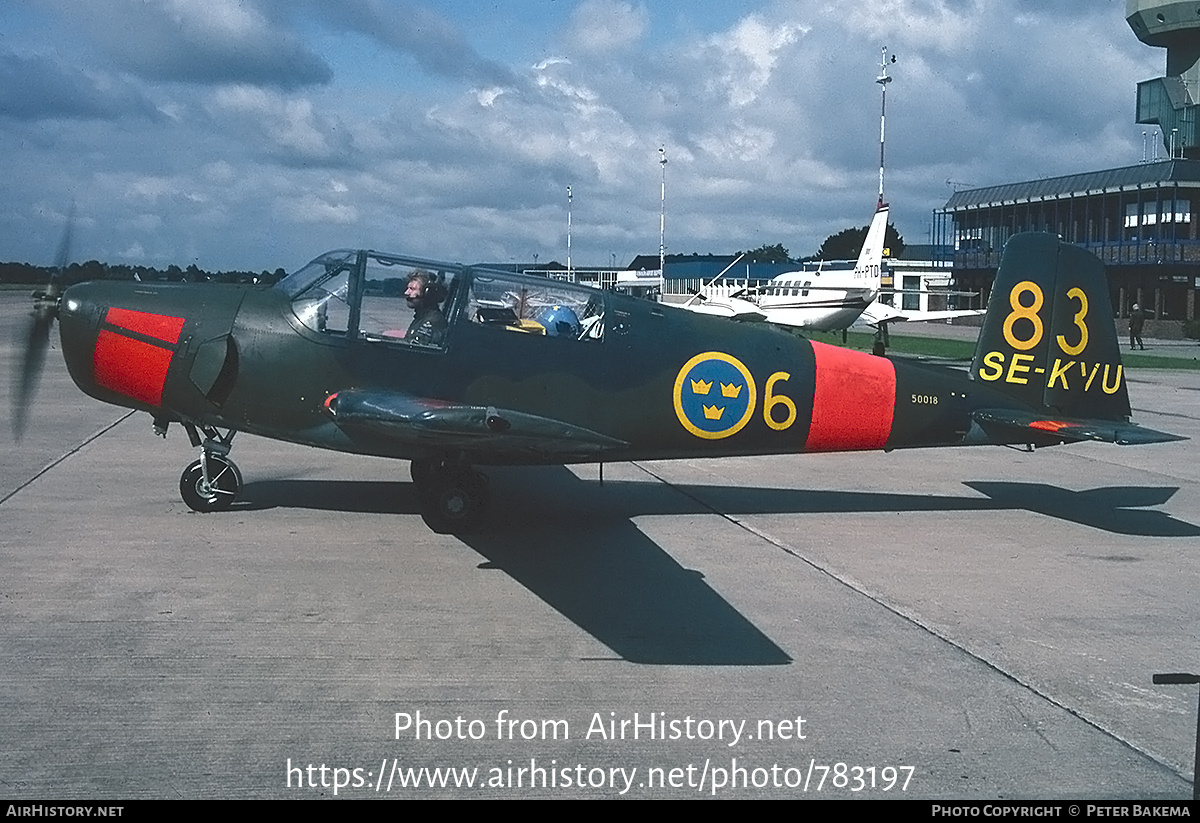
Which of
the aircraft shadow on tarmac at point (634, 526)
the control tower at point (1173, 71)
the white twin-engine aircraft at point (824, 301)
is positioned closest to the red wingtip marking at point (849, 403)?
the aircraft shadow on tarmac at point (634, 526)

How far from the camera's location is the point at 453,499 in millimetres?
9250

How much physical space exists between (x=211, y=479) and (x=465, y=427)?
3660 mm

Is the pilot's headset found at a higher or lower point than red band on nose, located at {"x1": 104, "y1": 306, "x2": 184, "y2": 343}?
higher

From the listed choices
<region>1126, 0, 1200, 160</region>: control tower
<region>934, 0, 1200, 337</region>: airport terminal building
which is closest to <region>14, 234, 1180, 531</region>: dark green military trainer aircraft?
<region>934, 0, 1200, 337</region>: airport terminal building

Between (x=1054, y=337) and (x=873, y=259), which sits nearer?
(x=1054, y=337)

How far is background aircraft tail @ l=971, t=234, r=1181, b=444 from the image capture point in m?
10.4

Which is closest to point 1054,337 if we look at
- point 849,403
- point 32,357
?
point 849,403

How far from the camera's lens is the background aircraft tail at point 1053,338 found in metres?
10.4

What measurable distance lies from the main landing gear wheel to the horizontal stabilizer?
256 inches

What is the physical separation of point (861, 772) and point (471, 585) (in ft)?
11.7

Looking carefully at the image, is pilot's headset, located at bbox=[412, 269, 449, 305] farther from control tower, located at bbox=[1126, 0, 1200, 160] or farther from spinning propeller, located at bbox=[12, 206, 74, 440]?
control tower, located at bbox=[1126, 0, 1200, 160]

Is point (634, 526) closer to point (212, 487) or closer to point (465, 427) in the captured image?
point (465, 427)

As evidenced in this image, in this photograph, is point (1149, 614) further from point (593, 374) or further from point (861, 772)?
point (593, 374)

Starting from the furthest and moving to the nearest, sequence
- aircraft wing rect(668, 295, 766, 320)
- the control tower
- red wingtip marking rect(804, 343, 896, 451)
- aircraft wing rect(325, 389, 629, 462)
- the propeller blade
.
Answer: the control tower → aircraft wing rect(668, 295, 766, 320) → red wingtip marking rect(804, 343, 896, 451) → the propeller blade → aircraft wing rect(325, 389, 629, 462)
